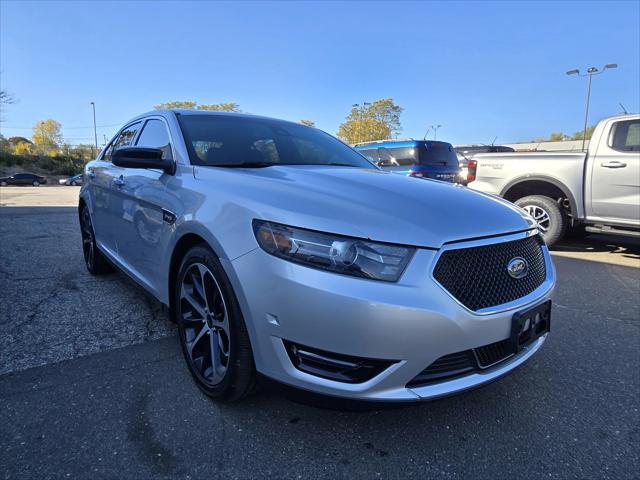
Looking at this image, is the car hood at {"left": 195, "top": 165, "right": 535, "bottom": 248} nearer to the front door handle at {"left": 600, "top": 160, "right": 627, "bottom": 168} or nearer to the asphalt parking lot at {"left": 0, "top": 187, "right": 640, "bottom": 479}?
the asphalt parking lot at {"left": 0, "top": 187, "right": 640, "bottom": 479}

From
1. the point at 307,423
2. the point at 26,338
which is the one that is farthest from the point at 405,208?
the point at 26,338

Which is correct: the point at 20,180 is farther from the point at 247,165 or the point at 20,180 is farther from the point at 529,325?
the point at 529,325

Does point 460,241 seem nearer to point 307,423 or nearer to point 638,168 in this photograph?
point 307,423

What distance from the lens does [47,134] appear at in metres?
104

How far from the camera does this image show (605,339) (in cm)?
308

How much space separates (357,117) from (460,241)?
5752 cm

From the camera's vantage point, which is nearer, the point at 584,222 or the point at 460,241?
the point at 460,241

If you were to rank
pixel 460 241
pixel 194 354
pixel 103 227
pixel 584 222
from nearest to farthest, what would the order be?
pixel 460 241 < pixel 194 354 < pixel 103 227 < pixel 584 222

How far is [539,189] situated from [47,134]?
405 ft

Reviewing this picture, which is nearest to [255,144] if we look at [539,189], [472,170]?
[539,189]

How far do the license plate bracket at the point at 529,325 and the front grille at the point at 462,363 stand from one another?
0.18 feet

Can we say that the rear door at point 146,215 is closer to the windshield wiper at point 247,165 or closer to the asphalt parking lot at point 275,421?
the windshield wiper at point 247,165

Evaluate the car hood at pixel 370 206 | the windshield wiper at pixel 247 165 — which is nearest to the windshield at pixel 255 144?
the windshield wiper at pixel 247 165

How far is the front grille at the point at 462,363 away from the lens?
5.50 ft
